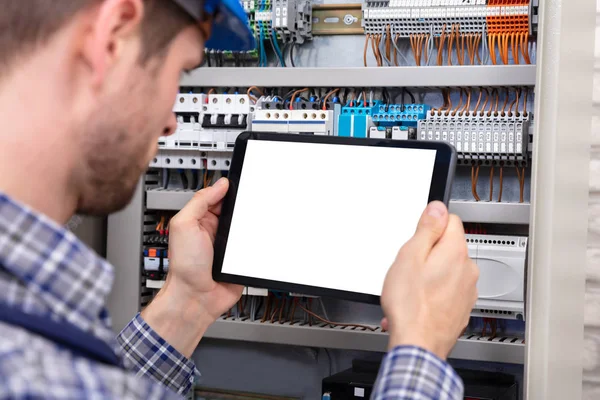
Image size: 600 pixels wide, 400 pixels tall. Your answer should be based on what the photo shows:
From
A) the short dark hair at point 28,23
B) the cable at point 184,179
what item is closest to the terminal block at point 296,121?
the cable at point 184,179

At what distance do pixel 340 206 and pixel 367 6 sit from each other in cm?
97

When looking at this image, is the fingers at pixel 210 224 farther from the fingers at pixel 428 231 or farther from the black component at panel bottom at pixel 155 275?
the black component at panel bottom at pixel 155 275

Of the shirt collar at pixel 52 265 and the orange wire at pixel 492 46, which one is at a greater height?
the orange wire at pixel 492 46

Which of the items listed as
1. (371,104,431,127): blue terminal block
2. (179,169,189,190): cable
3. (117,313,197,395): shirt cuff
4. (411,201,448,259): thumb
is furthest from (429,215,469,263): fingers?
(179,169,189,190): cable

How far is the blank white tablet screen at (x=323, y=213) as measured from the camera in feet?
3.85

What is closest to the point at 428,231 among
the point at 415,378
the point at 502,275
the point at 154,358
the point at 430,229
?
the point at 430,229

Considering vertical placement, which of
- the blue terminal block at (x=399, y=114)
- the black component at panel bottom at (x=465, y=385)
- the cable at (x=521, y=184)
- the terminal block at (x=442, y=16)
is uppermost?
the terminal block at (x=442, y=16)

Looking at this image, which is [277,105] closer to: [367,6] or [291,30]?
[291,30]

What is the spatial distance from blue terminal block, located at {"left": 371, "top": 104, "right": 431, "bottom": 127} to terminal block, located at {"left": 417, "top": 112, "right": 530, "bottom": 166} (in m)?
A: 0.05

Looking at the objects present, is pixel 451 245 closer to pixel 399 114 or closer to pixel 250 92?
pixel 399 114

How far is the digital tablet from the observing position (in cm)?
117

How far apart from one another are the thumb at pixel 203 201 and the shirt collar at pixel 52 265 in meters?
0.66

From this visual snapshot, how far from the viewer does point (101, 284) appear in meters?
0.56

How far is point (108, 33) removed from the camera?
559 millimetres
